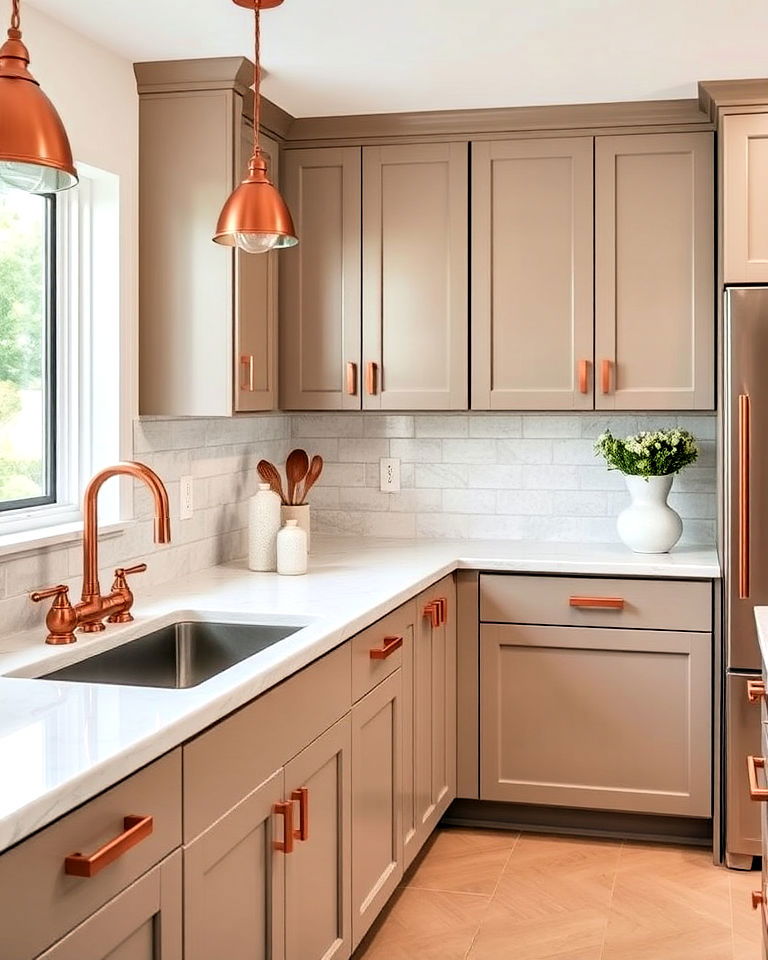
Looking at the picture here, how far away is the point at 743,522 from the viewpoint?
3.47 metres

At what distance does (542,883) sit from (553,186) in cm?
220

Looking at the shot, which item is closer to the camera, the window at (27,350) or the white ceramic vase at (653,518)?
the window at (27,350)

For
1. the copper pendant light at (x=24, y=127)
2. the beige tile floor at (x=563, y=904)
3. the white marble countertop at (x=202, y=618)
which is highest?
the copper pendant light at (x=24, y=127)

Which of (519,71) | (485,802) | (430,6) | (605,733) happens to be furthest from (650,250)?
(485,802)

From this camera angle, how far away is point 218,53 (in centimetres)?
324

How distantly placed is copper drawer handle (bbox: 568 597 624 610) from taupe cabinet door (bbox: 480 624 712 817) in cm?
8

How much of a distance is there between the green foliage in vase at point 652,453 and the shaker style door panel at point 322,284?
89 centimetres

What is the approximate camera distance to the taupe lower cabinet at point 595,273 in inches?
150

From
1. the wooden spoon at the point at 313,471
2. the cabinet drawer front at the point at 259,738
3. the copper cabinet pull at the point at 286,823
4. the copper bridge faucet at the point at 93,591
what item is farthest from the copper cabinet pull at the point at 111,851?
the wooden spoon at the point at 313,471

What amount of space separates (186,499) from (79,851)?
2090mm

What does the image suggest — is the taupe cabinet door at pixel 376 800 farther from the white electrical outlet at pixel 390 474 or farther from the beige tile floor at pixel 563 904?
the white electrical outlet at pixel 390 474

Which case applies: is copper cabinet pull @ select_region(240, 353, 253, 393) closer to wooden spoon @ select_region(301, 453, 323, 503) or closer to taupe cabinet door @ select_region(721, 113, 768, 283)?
wooden spoon @ select_region(301, 453, 323, 503)

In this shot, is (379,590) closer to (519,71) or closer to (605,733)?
(605,733)

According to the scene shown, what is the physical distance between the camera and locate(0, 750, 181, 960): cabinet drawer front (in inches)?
56.1
